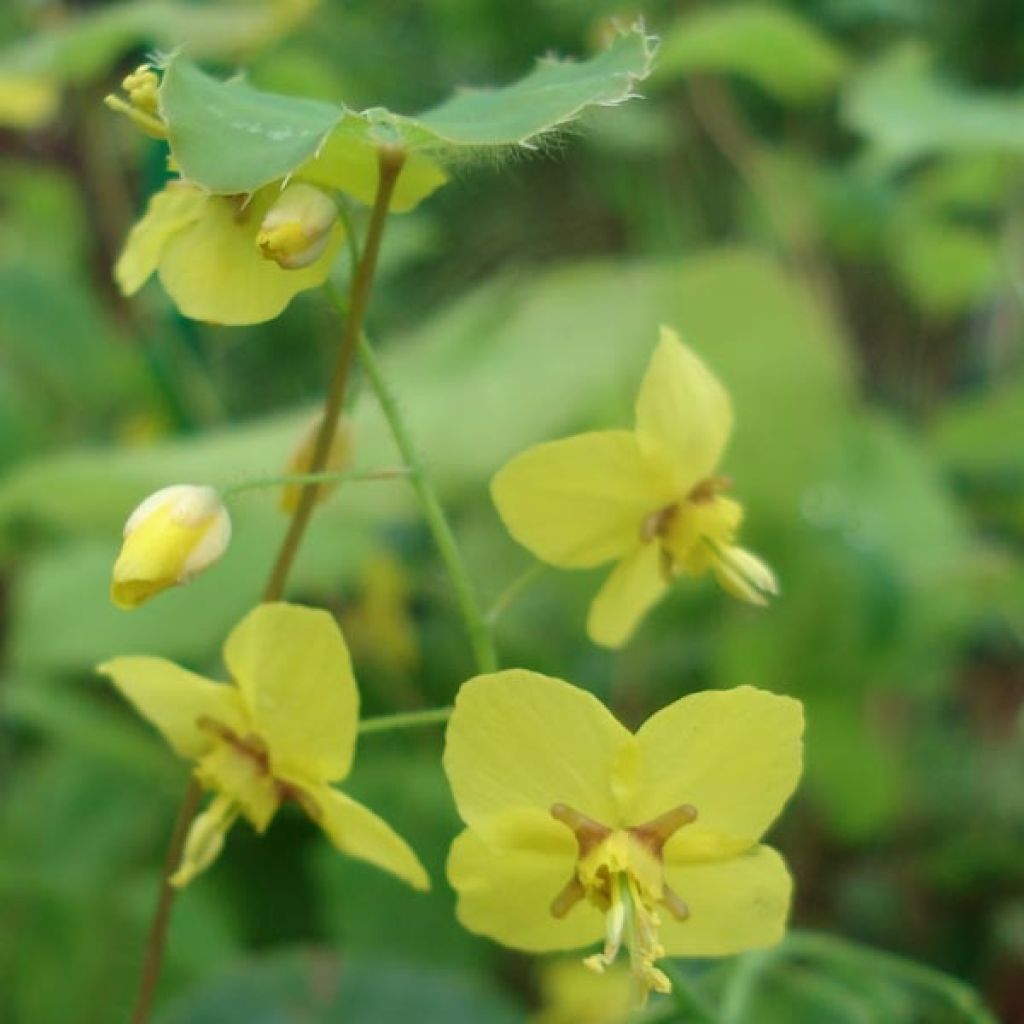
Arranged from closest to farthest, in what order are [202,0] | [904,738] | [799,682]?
[799,682], [904,738], [202,0]

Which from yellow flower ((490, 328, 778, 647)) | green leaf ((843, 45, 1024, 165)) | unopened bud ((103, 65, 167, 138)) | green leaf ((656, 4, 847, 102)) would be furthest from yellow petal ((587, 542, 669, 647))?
green leaf ((656, 4, 847, 102))

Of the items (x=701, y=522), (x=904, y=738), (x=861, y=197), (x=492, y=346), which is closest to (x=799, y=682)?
(x=904, y=738)

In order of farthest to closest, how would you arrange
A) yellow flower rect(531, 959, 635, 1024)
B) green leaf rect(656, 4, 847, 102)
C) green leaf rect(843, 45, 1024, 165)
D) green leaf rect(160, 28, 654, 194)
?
1. green leaf rect(656, 4, 847, 102)
2. yellow flower rect(531, 959, 635, 1024)
3. green leaf rect(843, 45, 1024, 165)
4. green leaf rect(160, 28, 654, 194)

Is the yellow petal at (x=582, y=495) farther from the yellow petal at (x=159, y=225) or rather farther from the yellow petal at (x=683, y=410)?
the yellow petal at (x=159, y=225)

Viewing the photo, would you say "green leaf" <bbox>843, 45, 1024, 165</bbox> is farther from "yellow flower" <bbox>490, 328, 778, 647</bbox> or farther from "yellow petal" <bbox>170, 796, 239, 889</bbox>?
"yellow petal" <bbox>170, 796, 239, 889</bbox>

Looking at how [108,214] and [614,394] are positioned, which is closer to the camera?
[614,394]

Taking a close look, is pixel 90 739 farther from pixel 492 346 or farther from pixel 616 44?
pixel 616 44

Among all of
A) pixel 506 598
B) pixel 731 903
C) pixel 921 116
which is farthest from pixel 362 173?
pixel 921 116
